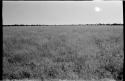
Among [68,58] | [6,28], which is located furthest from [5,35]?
[68,58]

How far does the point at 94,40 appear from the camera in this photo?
434 inches

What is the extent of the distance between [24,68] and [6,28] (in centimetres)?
519

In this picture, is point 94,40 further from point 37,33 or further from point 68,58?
point 37,33

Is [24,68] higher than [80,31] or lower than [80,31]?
lower

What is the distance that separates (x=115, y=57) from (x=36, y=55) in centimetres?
372

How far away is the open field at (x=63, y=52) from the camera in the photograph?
7.76 m

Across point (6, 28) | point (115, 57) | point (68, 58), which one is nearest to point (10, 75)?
point (68, 58)

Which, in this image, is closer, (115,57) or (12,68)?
(12,68)

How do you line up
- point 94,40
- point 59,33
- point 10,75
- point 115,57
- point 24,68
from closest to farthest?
point 10,75, point 24,68, point 115,57, point 94,40, point 59,33

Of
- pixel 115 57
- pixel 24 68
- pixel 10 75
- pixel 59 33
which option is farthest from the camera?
pixel 59 33

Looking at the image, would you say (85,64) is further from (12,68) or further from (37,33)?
(37,33)

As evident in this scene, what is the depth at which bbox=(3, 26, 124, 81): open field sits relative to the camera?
7759 mm

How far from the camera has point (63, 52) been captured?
9.72m

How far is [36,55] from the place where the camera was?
945 cm
